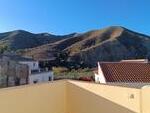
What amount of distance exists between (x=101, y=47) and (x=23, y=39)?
65.1 feet

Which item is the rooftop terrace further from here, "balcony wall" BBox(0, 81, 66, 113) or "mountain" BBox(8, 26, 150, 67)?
"mountain" BBox(8, 26, 150, 67)

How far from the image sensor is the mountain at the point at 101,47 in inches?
2606

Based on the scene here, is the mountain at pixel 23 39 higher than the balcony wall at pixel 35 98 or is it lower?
higher

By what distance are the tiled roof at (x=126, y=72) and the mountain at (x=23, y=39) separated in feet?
169

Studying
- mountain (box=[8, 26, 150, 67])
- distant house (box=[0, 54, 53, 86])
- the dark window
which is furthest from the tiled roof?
mountain (box=[8, 26, 150, 67])

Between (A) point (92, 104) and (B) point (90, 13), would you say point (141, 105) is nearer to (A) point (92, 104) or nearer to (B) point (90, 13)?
(A) point (92, 104)

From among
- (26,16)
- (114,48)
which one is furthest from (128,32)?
(26,16)

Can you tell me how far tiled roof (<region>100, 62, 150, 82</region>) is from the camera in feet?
65.6

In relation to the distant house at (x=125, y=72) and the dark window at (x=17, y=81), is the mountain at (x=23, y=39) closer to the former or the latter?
the dark window at (x=17, y=81)

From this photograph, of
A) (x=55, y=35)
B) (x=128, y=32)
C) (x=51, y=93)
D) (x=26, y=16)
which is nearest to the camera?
(x=51, y=93)

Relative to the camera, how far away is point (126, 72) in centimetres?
2077

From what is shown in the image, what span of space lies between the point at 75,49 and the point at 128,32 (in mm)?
19103

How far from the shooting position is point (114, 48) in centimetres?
7312

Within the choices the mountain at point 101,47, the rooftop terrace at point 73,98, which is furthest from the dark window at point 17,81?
the mountain at point 101,47
